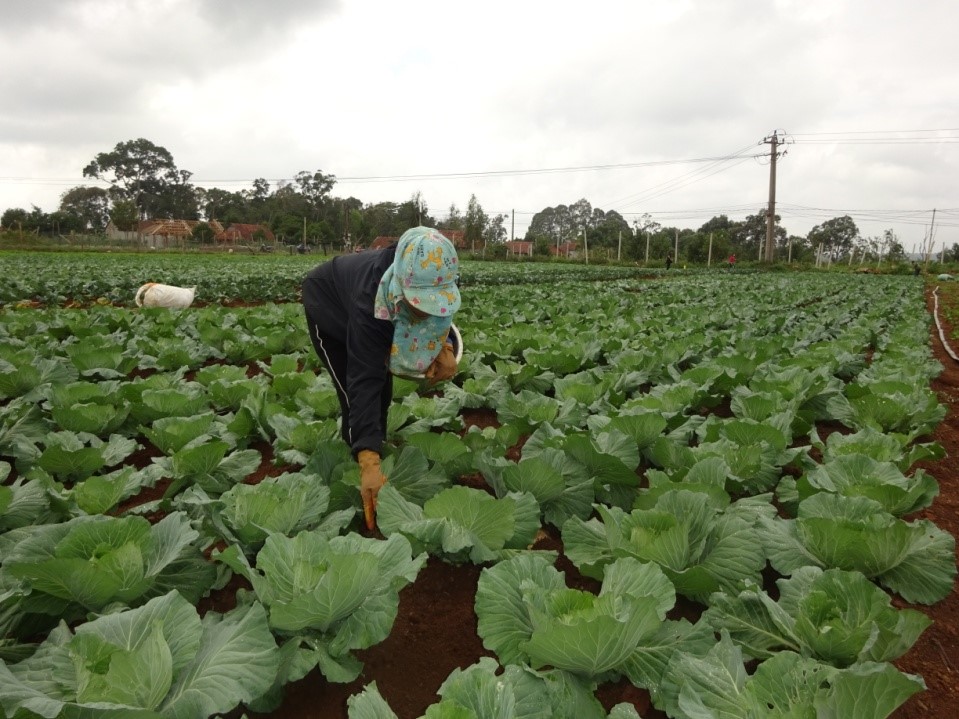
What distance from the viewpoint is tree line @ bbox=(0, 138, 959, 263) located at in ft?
170

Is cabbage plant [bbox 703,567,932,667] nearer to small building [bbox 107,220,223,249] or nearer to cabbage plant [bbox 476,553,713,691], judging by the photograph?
cabbage plant [bbox 476,553,713,691]

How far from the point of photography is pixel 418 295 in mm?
2004

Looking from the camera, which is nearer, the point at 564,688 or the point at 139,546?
the point at 564,688

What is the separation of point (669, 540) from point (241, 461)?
1875 mm

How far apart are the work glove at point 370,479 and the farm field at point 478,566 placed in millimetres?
117

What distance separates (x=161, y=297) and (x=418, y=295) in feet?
30.7

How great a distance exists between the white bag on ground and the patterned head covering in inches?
354

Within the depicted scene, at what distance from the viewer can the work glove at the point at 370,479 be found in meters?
2.06

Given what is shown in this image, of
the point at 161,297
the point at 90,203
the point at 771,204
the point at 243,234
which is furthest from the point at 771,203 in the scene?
the point at 90,203

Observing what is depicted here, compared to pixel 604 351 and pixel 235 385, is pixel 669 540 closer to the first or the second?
pixel 235 385

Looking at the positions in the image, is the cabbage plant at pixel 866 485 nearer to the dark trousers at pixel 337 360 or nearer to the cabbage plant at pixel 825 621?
the cabbage plant at pixel 825 621

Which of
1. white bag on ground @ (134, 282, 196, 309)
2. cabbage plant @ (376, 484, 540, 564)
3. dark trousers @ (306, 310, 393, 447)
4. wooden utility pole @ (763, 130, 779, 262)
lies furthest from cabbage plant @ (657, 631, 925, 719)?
wooden utility pole @ (763, 130, 779, 262)

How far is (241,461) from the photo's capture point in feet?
8.64

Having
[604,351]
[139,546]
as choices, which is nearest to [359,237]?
[604,351]
